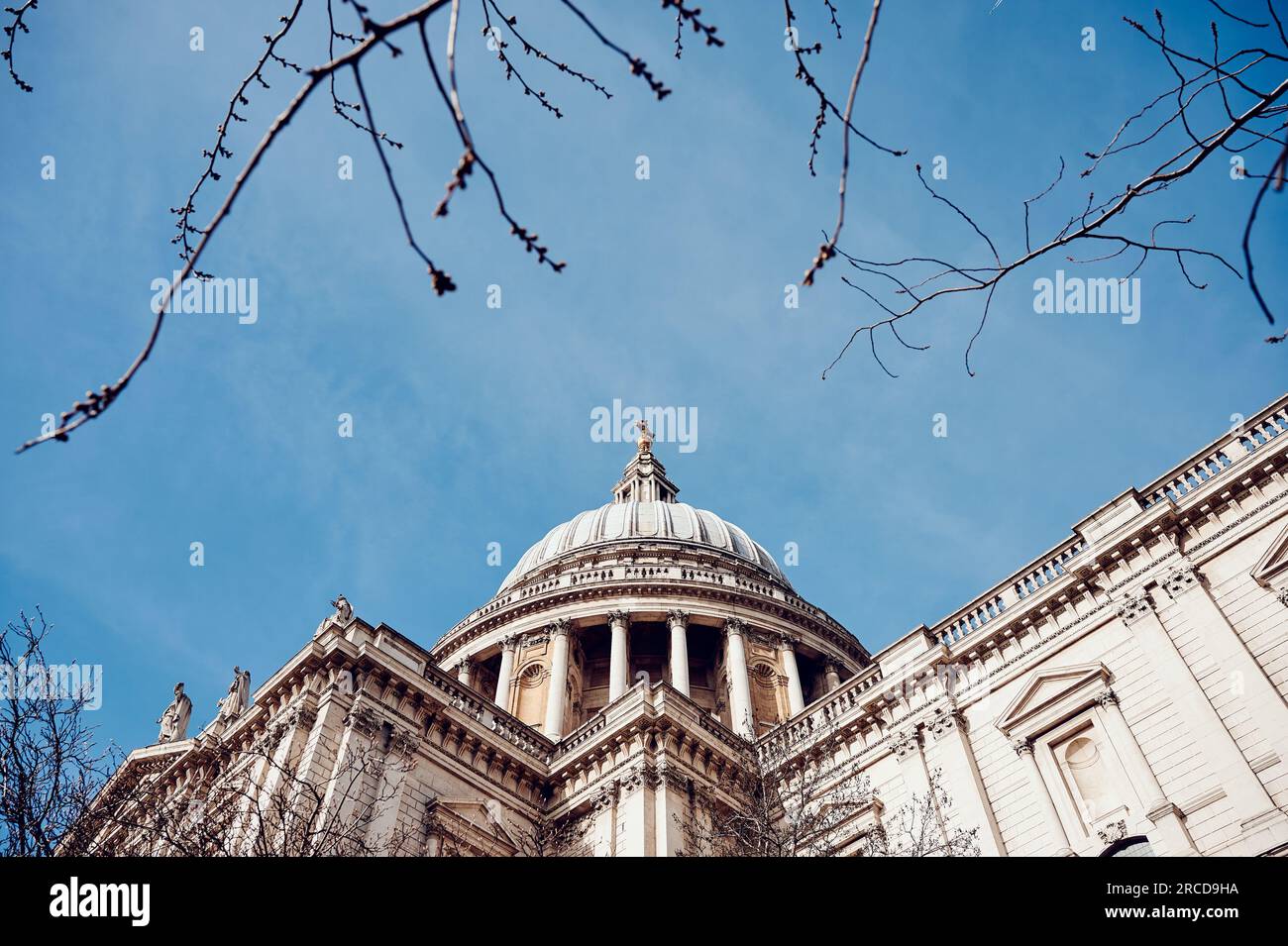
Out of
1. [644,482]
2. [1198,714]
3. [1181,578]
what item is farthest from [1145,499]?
[644,482]

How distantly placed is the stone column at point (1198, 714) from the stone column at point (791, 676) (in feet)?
59.1

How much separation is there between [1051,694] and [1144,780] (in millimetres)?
2608

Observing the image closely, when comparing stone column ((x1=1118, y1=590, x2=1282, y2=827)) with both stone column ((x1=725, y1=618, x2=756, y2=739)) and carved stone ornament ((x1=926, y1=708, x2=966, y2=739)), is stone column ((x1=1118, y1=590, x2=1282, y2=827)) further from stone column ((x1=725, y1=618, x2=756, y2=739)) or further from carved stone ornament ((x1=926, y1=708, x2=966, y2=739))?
stone column ((x1=725, y1=618, x2=756, y2=739))

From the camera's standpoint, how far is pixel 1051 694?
1812cm

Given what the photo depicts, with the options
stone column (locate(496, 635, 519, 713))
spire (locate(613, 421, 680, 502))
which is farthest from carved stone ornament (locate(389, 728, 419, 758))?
spire (locate(613, 421, 680, 502))

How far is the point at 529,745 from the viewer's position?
23172 millimetres

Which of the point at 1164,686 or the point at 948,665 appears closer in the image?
the point at 1164,686

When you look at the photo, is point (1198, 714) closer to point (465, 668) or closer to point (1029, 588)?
point (1029, 588)

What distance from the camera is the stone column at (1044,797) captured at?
16156mm

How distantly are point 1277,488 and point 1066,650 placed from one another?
4.86m

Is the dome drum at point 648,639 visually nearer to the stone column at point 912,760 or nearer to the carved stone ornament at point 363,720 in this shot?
the stone column at point 912,760
